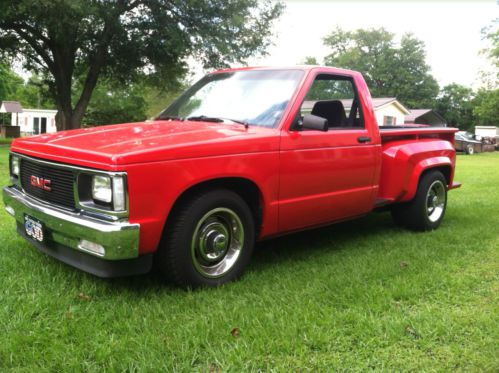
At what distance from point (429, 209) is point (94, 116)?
28508 millimetres

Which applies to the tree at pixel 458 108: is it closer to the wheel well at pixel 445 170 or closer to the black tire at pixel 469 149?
the black tire at pixel 469 149

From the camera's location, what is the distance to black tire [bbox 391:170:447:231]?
5.62 m

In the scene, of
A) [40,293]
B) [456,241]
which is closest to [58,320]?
[40,293]

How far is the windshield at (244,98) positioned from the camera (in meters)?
4.21

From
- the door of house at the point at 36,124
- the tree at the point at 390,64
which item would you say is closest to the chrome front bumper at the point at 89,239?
the door of house at the point at 36,124

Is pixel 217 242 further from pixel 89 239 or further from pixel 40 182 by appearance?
Answer: pixel 40 182

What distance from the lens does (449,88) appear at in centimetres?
6725

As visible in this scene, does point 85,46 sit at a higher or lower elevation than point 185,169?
higher

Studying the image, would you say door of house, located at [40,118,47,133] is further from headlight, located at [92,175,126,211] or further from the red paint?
headlight, located at [92,175,126,211]

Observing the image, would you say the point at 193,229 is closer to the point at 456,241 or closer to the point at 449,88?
the point at 456,241

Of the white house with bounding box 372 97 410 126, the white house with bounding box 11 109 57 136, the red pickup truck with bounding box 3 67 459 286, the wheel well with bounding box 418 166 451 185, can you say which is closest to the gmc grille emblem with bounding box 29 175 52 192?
the red pickup truck with bounding box 3 67 459 286

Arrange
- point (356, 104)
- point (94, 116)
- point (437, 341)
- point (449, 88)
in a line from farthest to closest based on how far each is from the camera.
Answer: point (449, 88), point (94, 116), point (356, 104), point (437, 341)

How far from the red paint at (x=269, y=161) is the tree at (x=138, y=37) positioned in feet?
46.8

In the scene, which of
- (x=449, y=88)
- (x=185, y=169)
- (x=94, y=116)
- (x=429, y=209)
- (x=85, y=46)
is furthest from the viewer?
(x=449, y=88)
